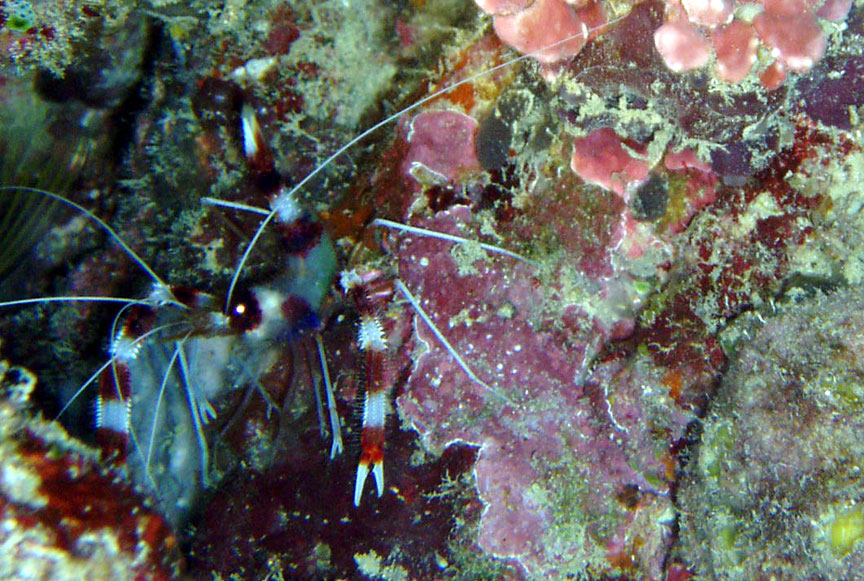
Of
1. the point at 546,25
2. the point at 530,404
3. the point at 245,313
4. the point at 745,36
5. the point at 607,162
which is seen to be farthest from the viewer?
the point at 245,313

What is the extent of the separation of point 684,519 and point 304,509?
7.67 feet

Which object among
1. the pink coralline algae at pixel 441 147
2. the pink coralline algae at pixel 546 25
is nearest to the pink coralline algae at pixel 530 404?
the pink coralline algae at pixel 441 147

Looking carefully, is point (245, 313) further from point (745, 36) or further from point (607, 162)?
point (745, 36)

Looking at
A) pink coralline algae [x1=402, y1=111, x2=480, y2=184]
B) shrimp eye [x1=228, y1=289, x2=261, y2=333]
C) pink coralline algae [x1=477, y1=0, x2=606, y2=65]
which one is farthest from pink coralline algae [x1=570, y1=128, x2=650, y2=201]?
shrimp eye [x1=228, y1=289, x2=261, y2=333]

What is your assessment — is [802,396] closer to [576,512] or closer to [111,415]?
[576,512]

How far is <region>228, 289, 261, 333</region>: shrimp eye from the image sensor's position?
3.26 meters

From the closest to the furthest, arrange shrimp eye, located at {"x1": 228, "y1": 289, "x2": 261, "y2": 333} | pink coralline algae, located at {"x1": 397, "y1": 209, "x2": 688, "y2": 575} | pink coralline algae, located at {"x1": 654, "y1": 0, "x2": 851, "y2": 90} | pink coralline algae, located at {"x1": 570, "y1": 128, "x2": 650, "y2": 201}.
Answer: pink coralline algae, located at {"x1": 654, "y1": 0, "x2": 851, "y2": 90} → pink coralline algae, located at {"x1": 570, "y1": 128, "x2": 650, "y2": 201} → pink coralline algae, located at {"x1": 397, "y1": 209, "x2": 688, "y2": 575} → shrimp eye, located at {"x1": 228, "y1": 289, "x2": 261, "y2": 333}

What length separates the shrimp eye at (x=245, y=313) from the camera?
10.7 ft

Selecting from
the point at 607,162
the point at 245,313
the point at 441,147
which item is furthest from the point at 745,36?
the point at 245,313

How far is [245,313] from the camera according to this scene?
3268mm

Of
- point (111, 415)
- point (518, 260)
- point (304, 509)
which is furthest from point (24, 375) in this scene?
point (518, 260)

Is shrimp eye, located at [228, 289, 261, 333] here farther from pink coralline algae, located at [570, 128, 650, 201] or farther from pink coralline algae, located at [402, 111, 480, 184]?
pink coralline algae, located at [570, 128, 650, 201]

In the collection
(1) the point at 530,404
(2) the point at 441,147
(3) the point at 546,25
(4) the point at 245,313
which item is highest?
(3) the point at 546,25

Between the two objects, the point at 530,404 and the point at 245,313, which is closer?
the point at 530,404
